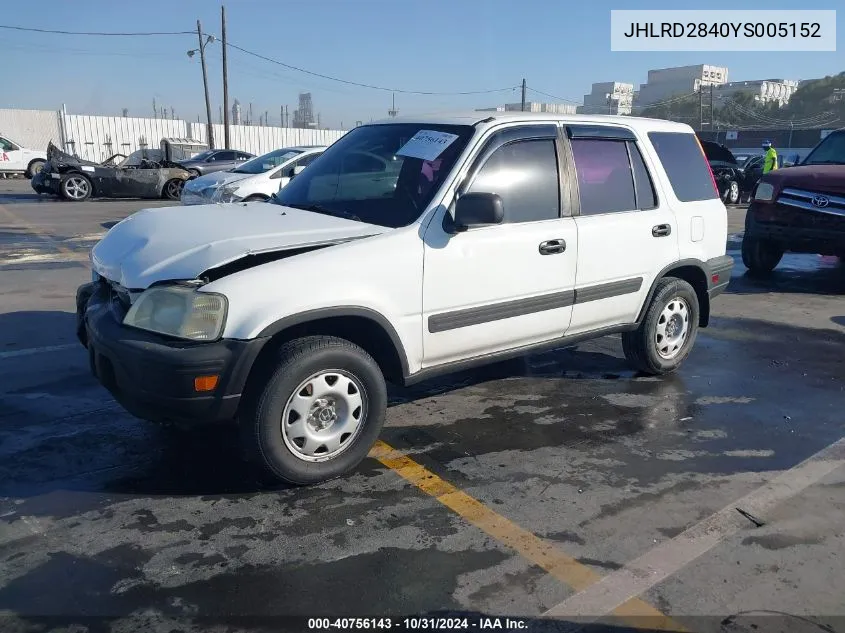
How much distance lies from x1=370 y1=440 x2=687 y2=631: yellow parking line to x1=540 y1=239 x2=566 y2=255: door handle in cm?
149

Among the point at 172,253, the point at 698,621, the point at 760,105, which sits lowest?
the point at 698,621

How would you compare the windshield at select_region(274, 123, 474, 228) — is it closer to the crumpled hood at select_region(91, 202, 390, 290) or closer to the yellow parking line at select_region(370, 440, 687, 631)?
the crumpled hood at select_region(91, 202, 390, 290)

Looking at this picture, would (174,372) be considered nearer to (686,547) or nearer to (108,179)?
(686,547)

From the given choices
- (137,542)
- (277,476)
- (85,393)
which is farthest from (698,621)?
(85,393)

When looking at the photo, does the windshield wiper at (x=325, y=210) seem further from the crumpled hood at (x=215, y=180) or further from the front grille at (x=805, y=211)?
the crumpled hood at (x=215, y=180)

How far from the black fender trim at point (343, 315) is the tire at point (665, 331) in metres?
2.24

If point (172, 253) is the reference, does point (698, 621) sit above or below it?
below

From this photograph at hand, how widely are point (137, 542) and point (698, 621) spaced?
2323mm

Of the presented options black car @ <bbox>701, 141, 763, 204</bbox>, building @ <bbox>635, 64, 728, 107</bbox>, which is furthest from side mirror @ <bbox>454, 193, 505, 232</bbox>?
building @ <bbox>635, 64, 728, 107</bbox>

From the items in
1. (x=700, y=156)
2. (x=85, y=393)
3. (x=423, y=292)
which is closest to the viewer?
(x=423, y=292)

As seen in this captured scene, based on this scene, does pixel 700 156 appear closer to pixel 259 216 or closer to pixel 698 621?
pixel 259 216

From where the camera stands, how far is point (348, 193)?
438cm

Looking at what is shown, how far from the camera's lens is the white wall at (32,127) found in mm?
37062

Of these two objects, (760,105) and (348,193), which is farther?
(760,105)
